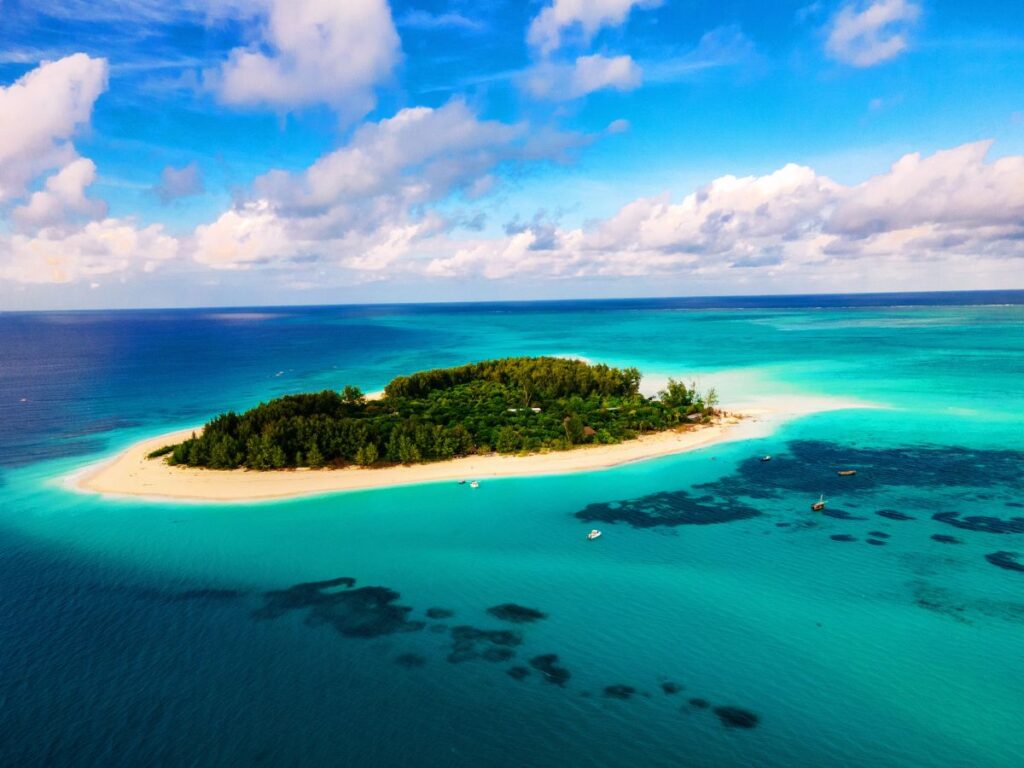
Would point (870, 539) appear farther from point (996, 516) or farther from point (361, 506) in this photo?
point (361, 506)

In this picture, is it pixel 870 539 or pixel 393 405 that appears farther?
pixel 393 405

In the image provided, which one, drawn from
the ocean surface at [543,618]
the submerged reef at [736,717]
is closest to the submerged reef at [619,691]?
the ocean surface at [543,618]

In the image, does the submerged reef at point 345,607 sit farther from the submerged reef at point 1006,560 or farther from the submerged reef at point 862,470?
the submerged reef at point 1006,560

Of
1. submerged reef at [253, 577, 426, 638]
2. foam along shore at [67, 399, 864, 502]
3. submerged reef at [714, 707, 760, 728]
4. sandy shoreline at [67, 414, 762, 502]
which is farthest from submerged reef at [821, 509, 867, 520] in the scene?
submerged reef at [253, 577, 426, 638]

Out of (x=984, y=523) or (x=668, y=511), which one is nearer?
(x=984, y=523)

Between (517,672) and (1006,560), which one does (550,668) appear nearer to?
(517,672)

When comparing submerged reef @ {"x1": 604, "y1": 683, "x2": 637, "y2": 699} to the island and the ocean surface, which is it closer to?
the ocean surface

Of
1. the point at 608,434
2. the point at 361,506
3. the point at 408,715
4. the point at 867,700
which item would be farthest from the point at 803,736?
the point at 608,434

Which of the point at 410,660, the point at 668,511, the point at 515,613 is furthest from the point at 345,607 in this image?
the point at 668,511
